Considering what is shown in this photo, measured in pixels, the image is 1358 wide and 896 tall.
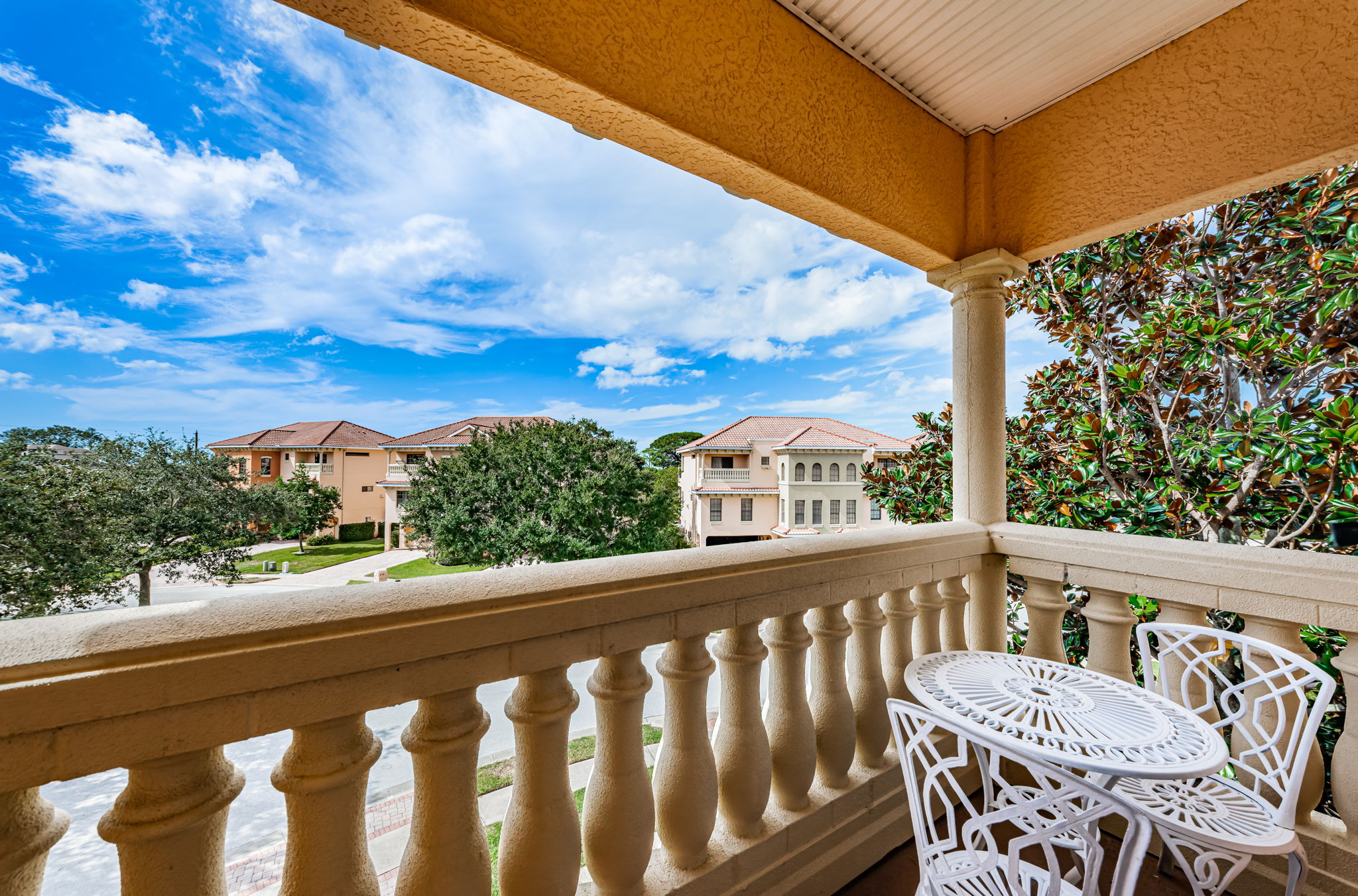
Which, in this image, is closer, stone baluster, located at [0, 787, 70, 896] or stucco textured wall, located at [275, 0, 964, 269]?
stone baluster, located at [0, 787, 70, 896]

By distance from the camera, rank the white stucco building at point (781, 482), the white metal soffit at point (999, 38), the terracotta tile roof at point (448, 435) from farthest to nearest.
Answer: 1. the white stucco building at point (781, 482)
2. the terracotta tile roof at point (448, 435)
3. the white metal soffit at point (999, 38)

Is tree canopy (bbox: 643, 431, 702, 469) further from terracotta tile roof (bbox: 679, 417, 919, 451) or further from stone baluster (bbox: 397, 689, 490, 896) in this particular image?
stone baluster (bbox: 397, 689, 490, 896)

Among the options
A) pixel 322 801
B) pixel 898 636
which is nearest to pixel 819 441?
pixel 898 636

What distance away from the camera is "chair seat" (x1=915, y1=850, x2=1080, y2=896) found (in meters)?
0.87

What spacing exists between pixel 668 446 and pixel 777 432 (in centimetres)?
116

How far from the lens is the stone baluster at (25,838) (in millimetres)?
520

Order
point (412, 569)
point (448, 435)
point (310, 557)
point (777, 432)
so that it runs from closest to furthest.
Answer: point (310, 557) < point (412, 569) < point (448, 435) < point (777, 432)

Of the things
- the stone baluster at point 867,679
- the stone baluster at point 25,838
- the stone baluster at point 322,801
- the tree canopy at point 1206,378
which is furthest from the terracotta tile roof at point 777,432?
the stone baluster at point 25,838

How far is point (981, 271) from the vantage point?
195cm

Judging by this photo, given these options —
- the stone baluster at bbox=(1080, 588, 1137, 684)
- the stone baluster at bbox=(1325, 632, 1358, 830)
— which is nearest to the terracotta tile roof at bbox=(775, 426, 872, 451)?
the stone baluster at bbox=(1080, 588, 1137, 684)

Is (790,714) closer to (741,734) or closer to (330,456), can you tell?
(741,734)

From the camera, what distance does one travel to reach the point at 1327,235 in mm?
2445

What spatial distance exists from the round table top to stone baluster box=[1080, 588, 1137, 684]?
261 millimetres

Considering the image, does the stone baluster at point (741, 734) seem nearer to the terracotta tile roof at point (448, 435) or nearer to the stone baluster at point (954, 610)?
the stone baluster at point (954, 610)
